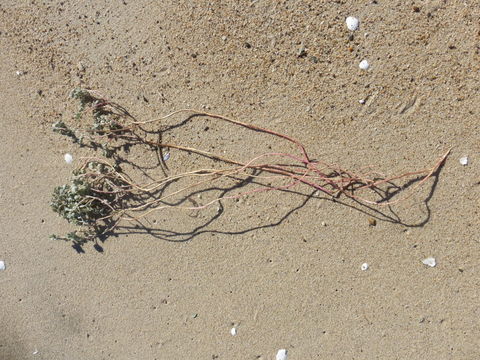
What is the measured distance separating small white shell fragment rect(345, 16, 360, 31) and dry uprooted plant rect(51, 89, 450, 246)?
2.12ft

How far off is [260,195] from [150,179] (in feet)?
2.06

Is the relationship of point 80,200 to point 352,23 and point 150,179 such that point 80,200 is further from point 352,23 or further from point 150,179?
point 352,23

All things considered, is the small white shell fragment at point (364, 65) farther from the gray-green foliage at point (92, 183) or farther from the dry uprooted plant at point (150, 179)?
the gray-green foliage at point (92, 183)

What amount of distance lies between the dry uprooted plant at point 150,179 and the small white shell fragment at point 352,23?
0.65 meters

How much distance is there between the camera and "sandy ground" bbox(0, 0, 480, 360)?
75.2 inches

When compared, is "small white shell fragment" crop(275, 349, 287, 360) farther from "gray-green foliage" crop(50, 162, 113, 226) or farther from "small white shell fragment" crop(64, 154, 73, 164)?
"small white shell fragment" crop(64, 154, 73, 164)

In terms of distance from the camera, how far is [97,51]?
2.11m

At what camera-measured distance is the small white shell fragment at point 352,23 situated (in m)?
1.92

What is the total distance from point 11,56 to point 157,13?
909 millimetres

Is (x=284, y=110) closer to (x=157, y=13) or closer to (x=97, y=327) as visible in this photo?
(x=157, y=13)

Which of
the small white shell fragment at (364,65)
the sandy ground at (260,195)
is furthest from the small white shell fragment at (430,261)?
the small white shell fragment at (364,65)

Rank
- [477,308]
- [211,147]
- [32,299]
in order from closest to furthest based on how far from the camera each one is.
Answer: [477,308] < [211,147] < [32,299]

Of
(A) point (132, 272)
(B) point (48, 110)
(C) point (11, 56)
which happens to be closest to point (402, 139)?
(A) point (132, 272)

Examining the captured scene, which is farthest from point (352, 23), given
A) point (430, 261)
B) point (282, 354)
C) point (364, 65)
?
point (282, 354)
